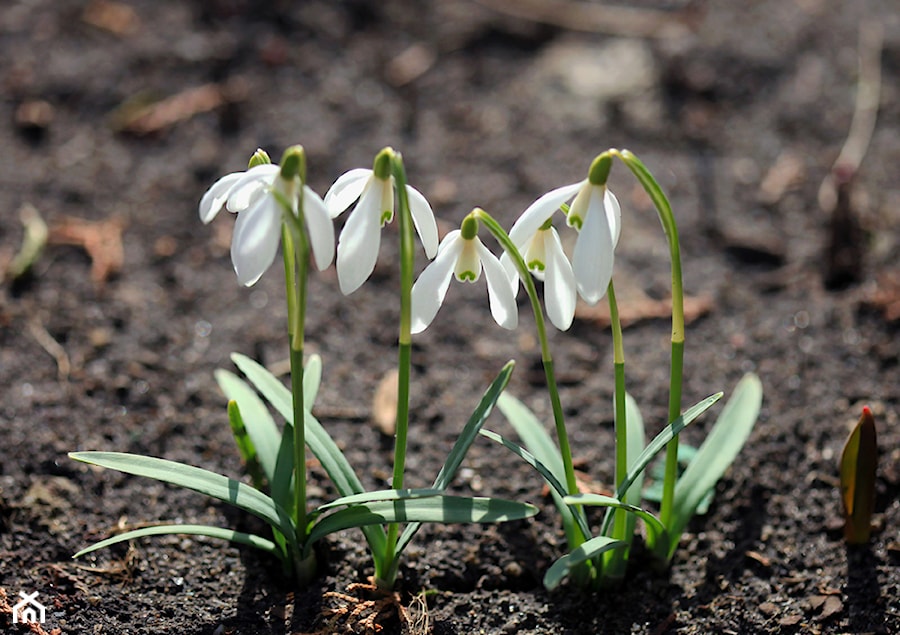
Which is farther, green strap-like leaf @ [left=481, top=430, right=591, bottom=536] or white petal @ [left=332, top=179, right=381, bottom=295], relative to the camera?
green strap-like leaf @ [left=481, top=430, right=591, bottom=536]

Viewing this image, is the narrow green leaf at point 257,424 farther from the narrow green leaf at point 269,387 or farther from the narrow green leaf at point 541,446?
the narrow green leaf at point 541,446

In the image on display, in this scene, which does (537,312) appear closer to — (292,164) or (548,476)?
(548,476)

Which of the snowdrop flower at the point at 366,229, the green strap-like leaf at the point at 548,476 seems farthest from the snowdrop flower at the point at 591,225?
the green strap-like leaf at the point at 548,476

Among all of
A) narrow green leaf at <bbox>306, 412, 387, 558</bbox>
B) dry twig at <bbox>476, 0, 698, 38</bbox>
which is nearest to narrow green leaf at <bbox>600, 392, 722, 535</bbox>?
narrow green leaf at <bbox>306, 412, 387, 558</bbox>

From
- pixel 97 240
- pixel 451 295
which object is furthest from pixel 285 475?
pixel 97 240

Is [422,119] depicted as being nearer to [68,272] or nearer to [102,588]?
[68,272]

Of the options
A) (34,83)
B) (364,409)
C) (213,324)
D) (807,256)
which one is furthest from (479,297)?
(34,83)

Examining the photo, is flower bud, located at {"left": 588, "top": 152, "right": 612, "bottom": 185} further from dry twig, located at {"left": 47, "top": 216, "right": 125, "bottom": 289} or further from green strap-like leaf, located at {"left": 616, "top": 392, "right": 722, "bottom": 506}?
dry twig, located at {"left": 47, "top": 216, "right": 125, "bottom": 289}
